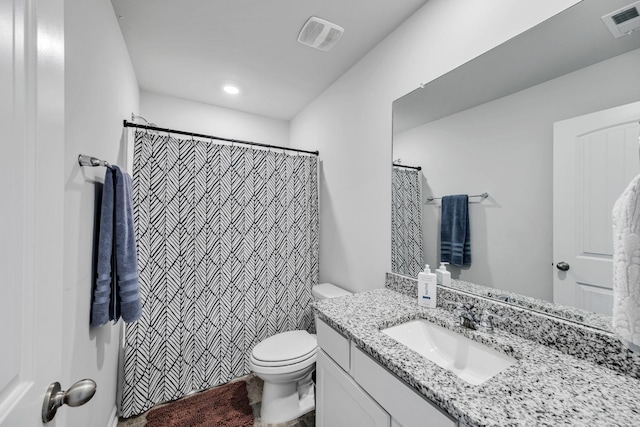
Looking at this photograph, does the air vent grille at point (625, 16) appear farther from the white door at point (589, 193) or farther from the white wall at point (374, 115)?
the white door at point (589, 193)

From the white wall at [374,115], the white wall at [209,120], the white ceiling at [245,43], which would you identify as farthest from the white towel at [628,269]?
the white wall at [209,120]

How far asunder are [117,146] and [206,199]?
2.00 feet

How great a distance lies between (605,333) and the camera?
A: 82cm

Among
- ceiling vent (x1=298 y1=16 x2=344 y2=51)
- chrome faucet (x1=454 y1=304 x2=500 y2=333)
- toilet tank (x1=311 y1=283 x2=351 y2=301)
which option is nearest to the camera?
chrome faucet (x1=454 y1=304 x2=500 y2=333)

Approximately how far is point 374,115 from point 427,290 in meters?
1.17

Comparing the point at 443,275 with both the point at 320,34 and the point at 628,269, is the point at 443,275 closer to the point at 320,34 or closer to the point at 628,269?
the point at 628,269

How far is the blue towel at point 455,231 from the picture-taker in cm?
129

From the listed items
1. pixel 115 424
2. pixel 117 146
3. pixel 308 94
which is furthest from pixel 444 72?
pixel 115 424

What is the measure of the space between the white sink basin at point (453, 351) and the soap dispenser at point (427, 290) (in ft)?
0.38

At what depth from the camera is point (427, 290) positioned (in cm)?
132

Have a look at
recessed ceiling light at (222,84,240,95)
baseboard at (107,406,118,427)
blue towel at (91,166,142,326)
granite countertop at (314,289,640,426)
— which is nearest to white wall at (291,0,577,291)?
recessed ceiling light at (222,84,240,95)

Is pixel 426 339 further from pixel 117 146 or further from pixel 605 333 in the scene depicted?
pixel 117 146

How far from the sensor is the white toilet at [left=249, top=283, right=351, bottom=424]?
1579 millimetres

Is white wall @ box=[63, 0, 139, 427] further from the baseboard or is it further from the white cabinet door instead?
the white cabinet door
